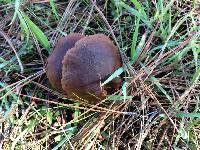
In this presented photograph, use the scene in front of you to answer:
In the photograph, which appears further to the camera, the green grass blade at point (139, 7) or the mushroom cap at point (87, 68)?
the green grass blade at point (139, 7)

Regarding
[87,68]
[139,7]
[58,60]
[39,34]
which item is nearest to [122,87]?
[87,68]

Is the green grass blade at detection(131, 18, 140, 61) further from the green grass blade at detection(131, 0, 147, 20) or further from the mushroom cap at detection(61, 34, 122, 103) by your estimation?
the mushroom cap at detection(61, 34, 122, 103)

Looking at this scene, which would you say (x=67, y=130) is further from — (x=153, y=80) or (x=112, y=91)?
(x=153, y=80)

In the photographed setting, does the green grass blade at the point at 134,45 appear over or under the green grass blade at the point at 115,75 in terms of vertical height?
over

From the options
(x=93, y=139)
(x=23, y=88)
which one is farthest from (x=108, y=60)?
(x=23, y=88)

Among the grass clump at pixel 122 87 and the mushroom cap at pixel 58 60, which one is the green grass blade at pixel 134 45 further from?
the mushroom cap at pixel 58 60

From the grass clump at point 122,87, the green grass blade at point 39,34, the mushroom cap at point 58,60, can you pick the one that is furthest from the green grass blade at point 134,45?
the green grass blade at point 39,34

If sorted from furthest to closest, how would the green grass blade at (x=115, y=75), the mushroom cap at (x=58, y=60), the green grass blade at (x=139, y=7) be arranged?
the green grass blade at (x=139, y=7), the mushroom cap at (x=58, y=60), the green grass blade at (x=115, y=75)
